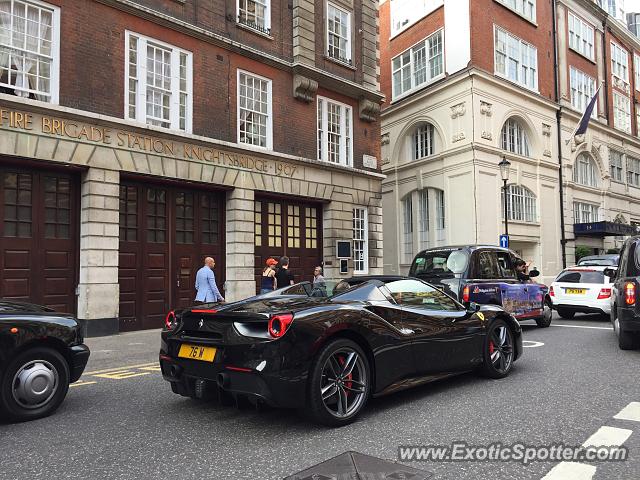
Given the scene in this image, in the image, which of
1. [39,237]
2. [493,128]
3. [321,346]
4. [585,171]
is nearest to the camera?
Answer: [321,346]

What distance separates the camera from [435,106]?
2645cm

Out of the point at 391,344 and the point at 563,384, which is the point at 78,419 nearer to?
the point at 391,344

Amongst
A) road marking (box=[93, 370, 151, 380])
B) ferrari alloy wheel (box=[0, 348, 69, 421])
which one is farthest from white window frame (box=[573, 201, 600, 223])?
ferrari alloy wheel (box=[0, 348, 69, 421])

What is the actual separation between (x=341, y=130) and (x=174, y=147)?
7125 millimetres

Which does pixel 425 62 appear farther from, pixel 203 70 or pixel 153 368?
pixel 153 368

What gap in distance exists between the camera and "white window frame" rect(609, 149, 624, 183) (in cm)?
3478

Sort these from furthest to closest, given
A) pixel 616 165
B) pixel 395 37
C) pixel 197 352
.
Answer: pixel 616 165 < pixel 395 37 < pixel 197 352

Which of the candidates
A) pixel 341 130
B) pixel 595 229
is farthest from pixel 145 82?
pixel 595 229

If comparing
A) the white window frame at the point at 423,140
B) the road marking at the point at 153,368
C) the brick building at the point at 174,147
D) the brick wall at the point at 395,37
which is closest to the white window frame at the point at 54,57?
the brick building at the point at 174,147

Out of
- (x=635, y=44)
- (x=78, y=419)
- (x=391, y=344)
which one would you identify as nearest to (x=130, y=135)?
(x=78, y=419)

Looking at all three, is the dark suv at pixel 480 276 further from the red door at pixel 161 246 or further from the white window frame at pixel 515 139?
the white window frame at pixel 515 139

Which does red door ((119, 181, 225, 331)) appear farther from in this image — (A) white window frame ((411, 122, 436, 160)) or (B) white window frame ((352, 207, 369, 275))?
(A) white window frame ((411, 122, 436, 160))

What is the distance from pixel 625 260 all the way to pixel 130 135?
11253mm

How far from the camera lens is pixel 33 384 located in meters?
4.81
